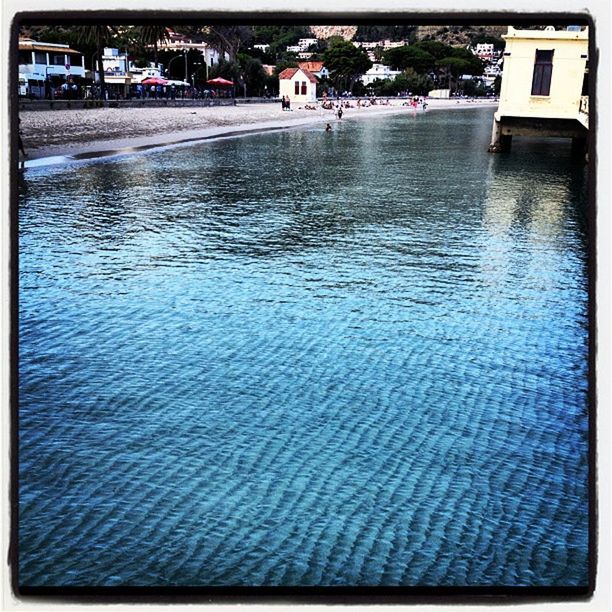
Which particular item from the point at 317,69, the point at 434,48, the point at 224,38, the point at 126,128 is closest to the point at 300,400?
the point at 126,128

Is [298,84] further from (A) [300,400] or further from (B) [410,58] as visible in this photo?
(A) [300,400]

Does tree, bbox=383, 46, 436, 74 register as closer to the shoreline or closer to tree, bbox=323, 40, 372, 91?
tree, bbox=323, 40, 372, 91

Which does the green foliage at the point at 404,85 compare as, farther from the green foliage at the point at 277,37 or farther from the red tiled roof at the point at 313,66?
the green foliage at the point at 277,37

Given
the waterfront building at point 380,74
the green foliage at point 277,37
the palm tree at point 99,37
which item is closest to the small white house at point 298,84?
the palm tree at point 99,37

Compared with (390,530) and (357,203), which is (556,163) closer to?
(357,203)

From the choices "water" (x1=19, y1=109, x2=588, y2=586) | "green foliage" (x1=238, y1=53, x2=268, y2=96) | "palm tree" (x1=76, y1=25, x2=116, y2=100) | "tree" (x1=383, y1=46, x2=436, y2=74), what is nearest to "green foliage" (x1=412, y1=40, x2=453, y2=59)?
"tree" (x1=383, y1=46, x2=436, y2=74)

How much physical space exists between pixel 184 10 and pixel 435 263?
36.5 ft

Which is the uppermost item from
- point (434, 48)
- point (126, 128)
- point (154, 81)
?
point (434, 48)

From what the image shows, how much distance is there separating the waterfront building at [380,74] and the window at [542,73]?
7761cm

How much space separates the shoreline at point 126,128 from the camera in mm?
26594

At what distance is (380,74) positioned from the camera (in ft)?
358

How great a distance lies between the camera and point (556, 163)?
30.2 meters

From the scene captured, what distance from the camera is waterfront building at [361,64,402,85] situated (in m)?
108

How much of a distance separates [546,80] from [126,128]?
16.8 m
